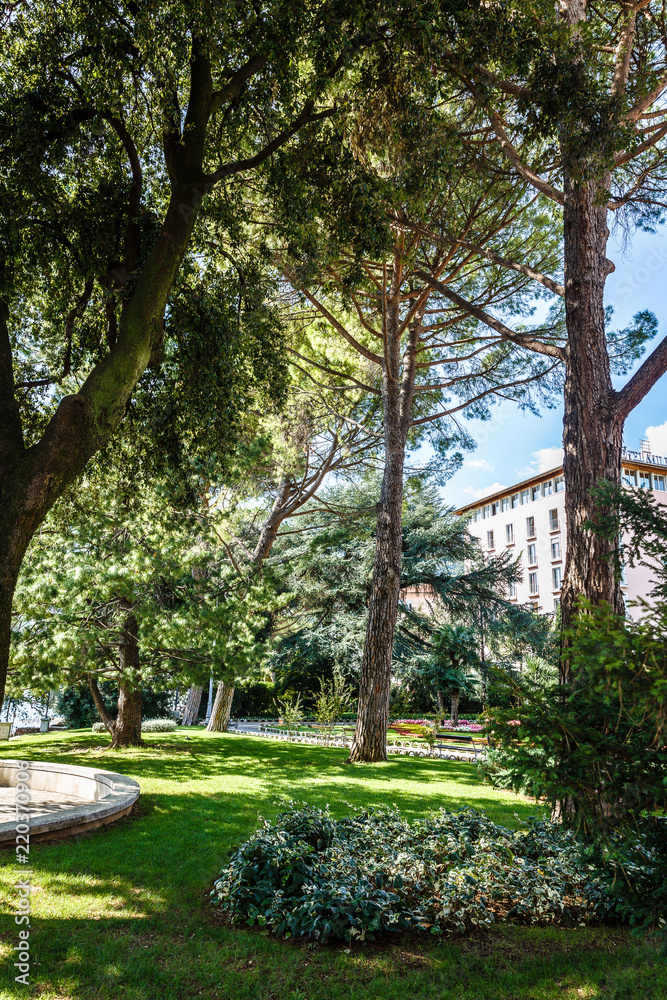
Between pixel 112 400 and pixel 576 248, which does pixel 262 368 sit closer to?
pixel 112 400

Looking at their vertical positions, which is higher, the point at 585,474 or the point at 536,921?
the point at 585,474

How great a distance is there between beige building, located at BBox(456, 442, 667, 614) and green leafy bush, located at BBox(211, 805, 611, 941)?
28725 millimetres

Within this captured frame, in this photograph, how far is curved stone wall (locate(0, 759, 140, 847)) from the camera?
521 centimetres

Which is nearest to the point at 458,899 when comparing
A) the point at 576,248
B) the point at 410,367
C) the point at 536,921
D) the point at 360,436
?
the point at 536,921

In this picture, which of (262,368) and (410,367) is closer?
(262,368)

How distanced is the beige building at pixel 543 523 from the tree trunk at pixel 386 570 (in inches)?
823

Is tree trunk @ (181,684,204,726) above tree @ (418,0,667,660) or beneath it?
beneath

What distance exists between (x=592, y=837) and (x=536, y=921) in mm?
1460

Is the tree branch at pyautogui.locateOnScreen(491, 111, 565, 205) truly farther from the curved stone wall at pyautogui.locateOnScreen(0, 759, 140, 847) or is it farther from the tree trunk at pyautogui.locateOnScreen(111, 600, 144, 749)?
the tree trunk at pyautogui.locateOnScreen(111, 600, 144, 749)

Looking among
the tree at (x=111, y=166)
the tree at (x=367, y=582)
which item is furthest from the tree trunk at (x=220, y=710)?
the tree at (x=111, y=166)

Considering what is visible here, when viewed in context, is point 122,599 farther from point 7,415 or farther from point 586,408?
point 586,408

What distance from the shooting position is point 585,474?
A: 19.3ft

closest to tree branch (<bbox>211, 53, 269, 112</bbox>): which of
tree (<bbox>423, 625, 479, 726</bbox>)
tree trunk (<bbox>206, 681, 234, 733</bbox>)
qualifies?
tree trunk (<bbox>206, 681, 234, 733</bbox>)

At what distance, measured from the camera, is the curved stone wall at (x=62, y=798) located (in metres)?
5.21
